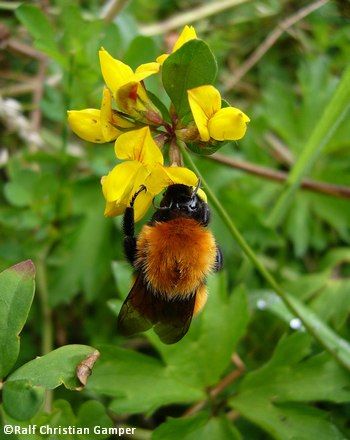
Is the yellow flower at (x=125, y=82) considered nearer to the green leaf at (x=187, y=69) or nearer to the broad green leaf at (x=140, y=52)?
the green leaf at (x=187, y=69)

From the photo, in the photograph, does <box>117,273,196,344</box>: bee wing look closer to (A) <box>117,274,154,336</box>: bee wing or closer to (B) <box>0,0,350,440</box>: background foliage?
(A) <box>117,274,154,336</box>: bee wing

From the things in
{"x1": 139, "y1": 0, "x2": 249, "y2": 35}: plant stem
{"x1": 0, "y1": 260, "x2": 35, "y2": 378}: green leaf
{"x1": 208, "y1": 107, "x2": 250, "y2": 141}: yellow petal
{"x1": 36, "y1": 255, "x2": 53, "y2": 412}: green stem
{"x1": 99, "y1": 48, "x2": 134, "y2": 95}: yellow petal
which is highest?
{"x1": 99, "y1": 48, "x2": 134, "y2": 95}: yellow petal

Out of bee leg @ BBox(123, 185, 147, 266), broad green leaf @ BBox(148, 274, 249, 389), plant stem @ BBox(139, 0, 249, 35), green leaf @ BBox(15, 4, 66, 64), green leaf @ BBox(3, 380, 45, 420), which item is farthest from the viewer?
plant stem @ BBox(139, 0, 249, 35)

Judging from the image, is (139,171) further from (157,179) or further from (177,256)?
(177,256)

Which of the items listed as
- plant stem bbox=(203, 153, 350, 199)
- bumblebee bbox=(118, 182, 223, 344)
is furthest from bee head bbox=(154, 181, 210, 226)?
plant stem bbox=(203, 153, 350, 199)

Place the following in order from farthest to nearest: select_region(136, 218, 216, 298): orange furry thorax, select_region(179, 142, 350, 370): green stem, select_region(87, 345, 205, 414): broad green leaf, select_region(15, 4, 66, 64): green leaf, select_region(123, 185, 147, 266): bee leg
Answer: select_region(15, 4, 66, 64): green leaf
select_region(87, 345, 205, 414): broad green leaf
select_region(179, 142, 350, 370): green stem
select_region(123, 185, 147, 266): bee leg
select_region(136, 218, 216, 298): orange furry thorax

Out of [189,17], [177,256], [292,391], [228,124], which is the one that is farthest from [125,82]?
[189,17]

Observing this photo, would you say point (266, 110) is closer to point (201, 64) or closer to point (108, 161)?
point (108, 161)
